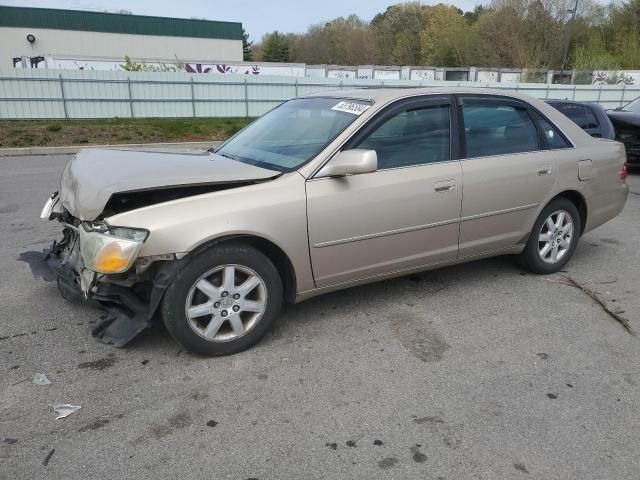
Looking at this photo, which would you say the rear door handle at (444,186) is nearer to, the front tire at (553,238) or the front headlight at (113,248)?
the front tire at (553,238)

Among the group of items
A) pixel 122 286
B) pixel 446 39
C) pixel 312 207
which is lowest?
pixel 122 286

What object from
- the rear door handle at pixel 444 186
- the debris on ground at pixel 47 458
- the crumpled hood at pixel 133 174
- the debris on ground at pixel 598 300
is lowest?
the debris on ground at pixel 598 300

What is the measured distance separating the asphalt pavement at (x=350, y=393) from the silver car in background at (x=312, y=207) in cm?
29

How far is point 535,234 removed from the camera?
4570mm

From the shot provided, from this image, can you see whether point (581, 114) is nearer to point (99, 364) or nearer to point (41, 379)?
point (99, 364)

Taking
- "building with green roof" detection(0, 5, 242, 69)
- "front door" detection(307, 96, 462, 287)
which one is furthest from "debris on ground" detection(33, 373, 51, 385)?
"building with green roof" detection(0, 5, 242, 69)

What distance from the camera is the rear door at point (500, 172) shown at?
161 inches

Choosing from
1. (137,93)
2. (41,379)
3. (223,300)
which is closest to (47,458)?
(41,379)

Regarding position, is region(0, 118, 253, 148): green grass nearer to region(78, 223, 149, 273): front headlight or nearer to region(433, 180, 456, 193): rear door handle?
region(78, 223, 149, 273): front headlight

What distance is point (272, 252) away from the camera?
3406 mm

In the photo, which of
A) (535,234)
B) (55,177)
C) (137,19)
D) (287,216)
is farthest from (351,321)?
(137,19)

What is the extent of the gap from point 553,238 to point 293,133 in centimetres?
252

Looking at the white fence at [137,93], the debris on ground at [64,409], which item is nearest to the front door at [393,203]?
the debris on ground at [64,409]

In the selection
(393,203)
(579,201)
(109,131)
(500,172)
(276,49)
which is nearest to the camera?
(393,203)
